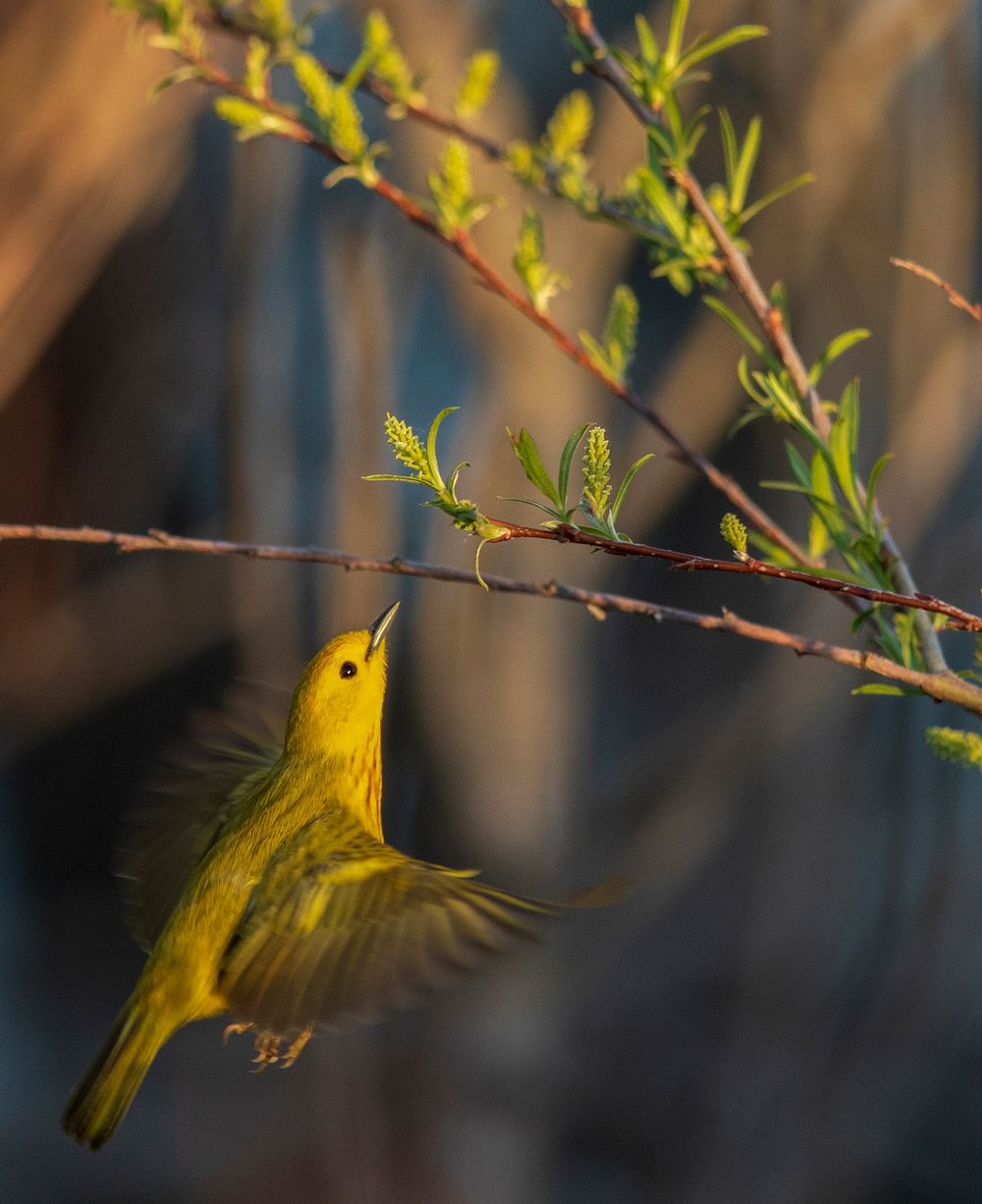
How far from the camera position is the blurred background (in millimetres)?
3076

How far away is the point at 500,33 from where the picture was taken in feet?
11.2

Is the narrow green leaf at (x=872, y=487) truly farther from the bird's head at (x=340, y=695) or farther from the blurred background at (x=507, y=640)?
the blurred background at (x=507, y=640)

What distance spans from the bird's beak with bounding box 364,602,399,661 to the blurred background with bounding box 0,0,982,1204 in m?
1.76

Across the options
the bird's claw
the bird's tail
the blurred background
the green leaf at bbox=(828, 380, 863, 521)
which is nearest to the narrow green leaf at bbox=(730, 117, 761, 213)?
the green leaf at bbox=(828, 380, 863, 521)

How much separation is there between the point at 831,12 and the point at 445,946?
301 cm

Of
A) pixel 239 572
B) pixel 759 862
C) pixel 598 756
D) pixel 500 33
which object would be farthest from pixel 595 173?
pixel 759 862

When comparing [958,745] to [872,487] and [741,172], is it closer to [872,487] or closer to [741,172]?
[872,487]

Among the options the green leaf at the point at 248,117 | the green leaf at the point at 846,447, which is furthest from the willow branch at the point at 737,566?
the green leaf at the point at 248,117

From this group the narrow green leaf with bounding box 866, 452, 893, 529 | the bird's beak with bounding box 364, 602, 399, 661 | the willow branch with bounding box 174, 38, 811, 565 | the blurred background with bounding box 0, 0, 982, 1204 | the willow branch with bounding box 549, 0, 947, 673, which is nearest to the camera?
the narrow green leaf with bounding box 866, 452, 893, 529

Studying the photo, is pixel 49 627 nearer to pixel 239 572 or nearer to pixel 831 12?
pixel 239 572

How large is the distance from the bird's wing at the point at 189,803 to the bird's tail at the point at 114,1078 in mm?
106

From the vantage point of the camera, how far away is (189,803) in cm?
124

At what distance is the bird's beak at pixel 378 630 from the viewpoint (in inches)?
41.4

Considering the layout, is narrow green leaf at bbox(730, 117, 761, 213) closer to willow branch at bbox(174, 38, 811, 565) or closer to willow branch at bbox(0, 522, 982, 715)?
willow branch at bbox(174, 38, 811, 565)
